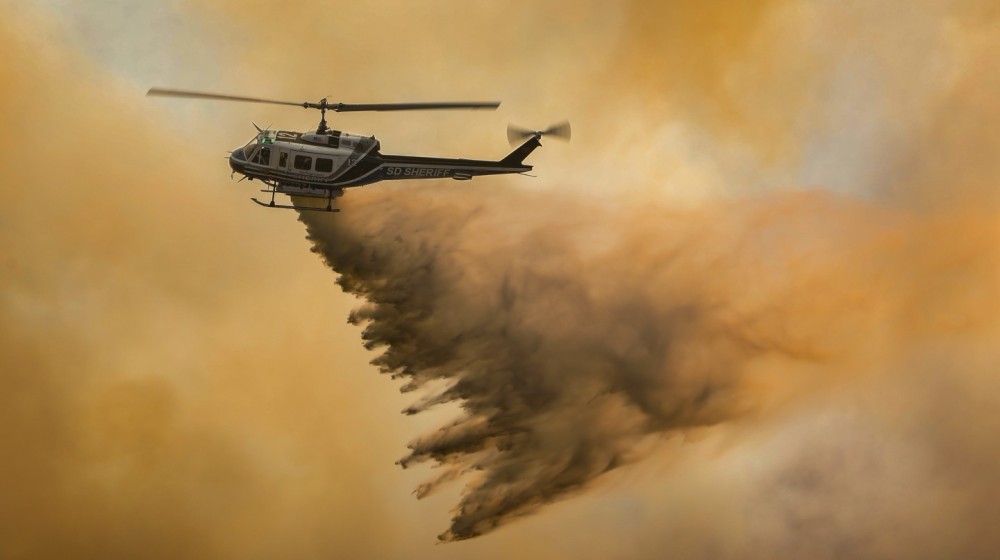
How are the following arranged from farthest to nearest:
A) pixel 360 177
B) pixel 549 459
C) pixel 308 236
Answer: pixel 549 459
pixel 308 236
pixel 360 177

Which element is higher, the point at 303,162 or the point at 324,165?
the point at 303,162

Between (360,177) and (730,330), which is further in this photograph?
(730,330)

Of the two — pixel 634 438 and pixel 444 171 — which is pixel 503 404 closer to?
pixel 634 438

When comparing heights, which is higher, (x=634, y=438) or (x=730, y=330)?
(x=730, y=330)

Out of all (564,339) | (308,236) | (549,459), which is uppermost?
(308,236)

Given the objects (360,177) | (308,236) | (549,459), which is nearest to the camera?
(360,177)

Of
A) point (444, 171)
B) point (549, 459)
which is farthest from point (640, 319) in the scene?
point (444, 171)
